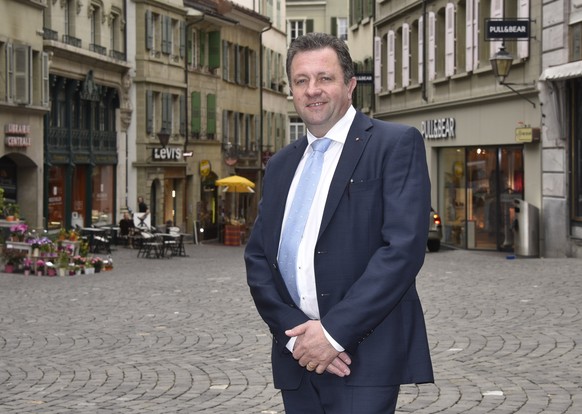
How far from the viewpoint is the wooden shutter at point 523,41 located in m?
29.1

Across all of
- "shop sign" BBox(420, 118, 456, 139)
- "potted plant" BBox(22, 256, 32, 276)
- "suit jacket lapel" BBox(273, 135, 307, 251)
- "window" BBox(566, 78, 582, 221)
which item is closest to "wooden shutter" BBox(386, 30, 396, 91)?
"shop sign" BBox(420, 118, 456, 139)

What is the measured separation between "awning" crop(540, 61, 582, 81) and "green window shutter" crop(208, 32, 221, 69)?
3114cm

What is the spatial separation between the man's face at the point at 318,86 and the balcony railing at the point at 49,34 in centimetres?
3571

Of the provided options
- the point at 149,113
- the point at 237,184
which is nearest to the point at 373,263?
the point at 149,113

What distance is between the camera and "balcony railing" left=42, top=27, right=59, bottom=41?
3994 cm

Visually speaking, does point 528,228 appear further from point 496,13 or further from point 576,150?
point 496,13

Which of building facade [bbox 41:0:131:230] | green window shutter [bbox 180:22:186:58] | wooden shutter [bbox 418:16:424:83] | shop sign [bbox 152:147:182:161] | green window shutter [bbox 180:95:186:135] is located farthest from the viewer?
green window shutter [bbox 180:22:186:58]

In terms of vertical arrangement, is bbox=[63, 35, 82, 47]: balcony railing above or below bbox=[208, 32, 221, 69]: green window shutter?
below

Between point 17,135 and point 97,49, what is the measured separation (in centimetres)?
A: 941

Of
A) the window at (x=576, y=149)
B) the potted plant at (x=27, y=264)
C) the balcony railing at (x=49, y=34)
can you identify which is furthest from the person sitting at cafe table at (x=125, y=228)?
the window at (x=576, y=149)

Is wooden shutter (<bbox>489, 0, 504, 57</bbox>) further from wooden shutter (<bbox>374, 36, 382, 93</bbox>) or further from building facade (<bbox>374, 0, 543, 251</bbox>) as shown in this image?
wooden shutter (<bbox>374, 36, 382, 93</bbox>)

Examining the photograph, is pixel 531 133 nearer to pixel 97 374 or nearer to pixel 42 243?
pixel 42 243

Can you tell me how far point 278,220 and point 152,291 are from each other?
15435 mm

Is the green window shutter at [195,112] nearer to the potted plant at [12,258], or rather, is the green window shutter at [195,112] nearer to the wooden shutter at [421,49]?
the wooden shutter at [421,49]
